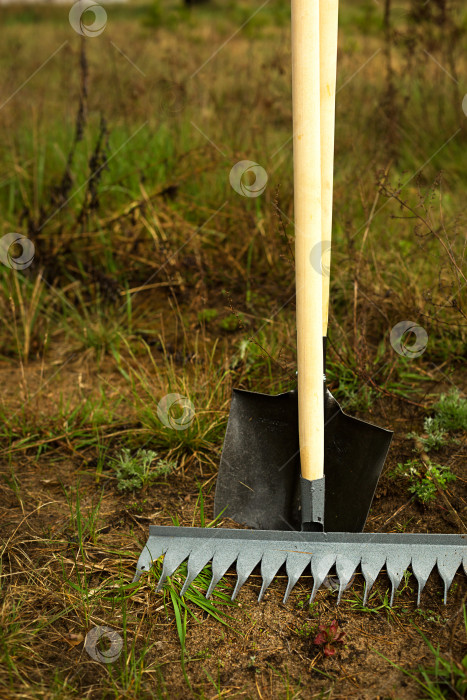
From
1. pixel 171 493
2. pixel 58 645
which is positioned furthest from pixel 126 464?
pixel 58 645

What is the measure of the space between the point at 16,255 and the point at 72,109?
1.95m

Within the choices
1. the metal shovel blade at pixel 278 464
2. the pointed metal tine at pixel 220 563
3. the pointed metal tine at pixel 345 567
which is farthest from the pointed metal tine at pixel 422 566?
the pointed metal tine at pixel 220 563

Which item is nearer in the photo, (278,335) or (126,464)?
(126,464)

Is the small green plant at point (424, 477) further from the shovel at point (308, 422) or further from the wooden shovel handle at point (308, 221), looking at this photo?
the wooden shovel handle at point (308, 221)

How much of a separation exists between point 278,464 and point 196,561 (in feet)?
1.47

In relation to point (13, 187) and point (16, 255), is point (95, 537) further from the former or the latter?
point (13, 187)

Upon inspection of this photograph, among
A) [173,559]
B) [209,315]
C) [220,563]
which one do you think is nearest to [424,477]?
[220,563]

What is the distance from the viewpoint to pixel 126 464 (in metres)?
2.28

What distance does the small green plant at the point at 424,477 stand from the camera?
207cm

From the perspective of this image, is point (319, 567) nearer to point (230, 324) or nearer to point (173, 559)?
point (173, 559)

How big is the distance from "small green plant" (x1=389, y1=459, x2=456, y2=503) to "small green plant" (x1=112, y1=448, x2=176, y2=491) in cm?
83

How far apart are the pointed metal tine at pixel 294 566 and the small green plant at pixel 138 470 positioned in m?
0.66

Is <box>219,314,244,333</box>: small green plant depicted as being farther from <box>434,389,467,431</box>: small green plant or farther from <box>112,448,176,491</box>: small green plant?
<box>434,389,467,431</box>: small green plant

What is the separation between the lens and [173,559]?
1.86m
